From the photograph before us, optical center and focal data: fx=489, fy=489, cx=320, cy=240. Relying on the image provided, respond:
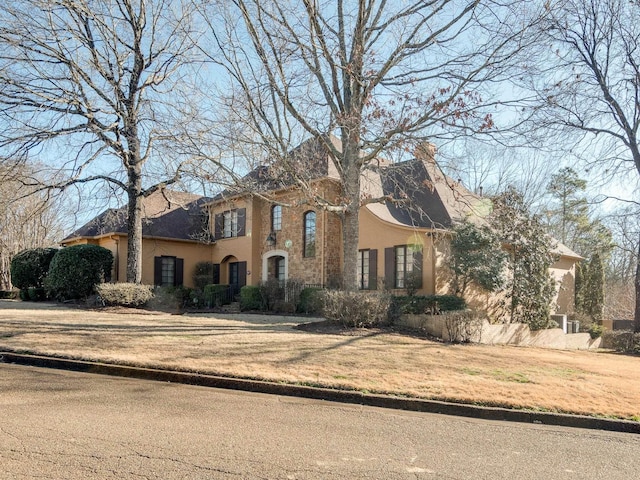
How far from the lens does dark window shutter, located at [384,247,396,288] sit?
18.0 meters

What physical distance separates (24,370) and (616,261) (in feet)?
136

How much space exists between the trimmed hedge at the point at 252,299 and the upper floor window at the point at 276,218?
3949 mm

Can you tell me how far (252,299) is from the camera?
19594 mm

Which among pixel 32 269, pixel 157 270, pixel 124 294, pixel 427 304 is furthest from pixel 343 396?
pixel 32 269

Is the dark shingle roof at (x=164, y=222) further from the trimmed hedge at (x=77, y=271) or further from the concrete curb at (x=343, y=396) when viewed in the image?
the concrete curb at (x=343, y=396)

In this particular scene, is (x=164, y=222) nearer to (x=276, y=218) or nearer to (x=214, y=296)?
(x=214, y=296)

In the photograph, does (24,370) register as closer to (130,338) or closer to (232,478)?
(130,338)

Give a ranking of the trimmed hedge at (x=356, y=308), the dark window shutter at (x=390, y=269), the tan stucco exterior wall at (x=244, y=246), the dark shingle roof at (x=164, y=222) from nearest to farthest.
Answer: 1. the trimmed hedge at (x=356, y=308)
2. the dark window shutter at (x=390, y=269)
3. the tan stucco exterior wall at (x=244, y=246)
4. the dark shingle roof at (x=164, y=222)

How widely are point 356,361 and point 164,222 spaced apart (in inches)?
748

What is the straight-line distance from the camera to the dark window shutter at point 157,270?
77.8ft

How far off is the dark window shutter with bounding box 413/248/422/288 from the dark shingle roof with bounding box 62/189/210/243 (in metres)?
11.0

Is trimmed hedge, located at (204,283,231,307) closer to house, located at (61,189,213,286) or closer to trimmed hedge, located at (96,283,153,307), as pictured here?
house, located at (61,189,213,286)

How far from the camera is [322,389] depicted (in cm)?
649

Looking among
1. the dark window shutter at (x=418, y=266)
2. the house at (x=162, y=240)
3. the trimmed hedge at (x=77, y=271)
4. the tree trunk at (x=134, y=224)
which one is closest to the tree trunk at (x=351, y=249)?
the dark window shutter at (x=418, y=266)
